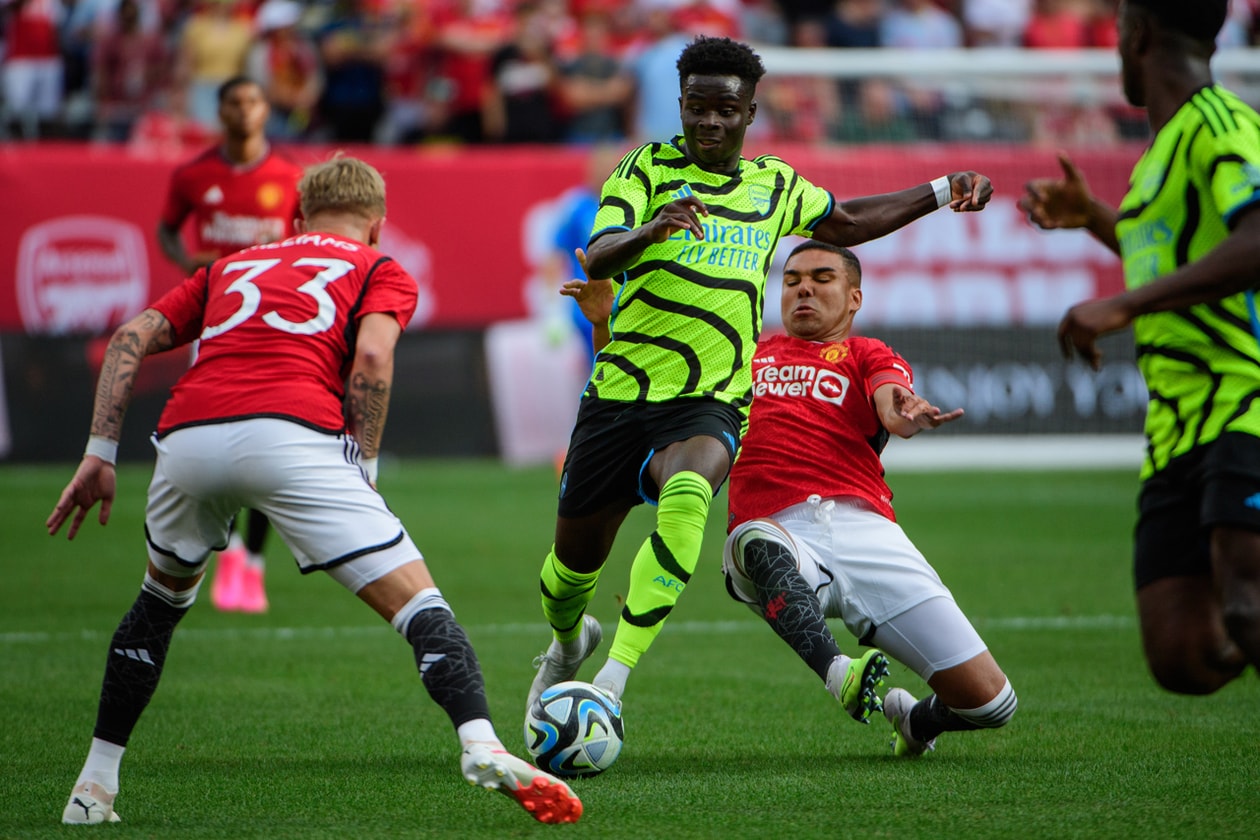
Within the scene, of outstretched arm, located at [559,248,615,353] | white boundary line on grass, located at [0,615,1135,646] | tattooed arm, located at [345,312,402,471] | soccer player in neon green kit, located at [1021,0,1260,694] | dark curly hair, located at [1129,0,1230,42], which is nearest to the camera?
soccer player in neon green kit, located at [1021,0,1260,694]

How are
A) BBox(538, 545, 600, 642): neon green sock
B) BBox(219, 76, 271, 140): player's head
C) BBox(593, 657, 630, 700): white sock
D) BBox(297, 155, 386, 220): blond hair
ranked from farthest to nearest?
BBox(219, 76, 271, 140): player's head < BBox(538, 545, 600, 642): neon green sock < BBox(593, 657, 630, 700): white sock < BBox(297, 155, 386, 220): blond hair

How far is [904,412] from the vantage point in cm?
542

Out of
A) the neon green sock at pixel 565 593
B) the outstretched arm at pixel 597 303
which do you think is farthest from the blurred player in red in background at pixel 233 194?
the neon green sock at pixel 565 593

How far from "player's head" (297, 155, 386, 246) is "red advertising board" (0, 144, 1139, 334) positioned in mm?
11040

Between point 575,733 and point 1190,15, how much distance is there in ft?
9.09

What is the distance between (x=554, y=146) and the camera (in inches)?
712

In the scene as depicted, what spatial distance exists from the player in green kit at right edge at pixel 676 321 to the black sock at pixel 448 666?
125 centimetres

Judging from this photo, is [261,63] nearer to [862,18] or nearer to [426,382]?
[426,382]

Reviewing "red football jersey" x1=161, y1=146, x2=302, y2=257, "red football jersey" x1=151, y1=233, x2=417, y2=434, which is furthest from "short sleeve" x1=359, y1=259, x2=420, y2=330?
"red football jersey" x1=161, y1=146, x2=302, y2=257

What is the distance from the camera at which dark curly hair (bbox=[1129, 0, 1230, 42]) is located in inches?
165

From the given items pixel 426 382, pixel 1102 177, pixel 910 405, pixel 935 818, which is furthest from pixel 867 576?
pixel 1102 177

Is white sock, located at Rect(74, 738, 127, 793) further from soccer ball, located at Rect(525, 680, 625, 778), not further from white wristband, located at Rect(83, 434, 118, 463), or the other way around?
soccer ball, located at Rect(525, 680, 625, 778)

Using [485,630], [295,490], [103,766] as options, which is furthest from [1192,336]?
[485,630]

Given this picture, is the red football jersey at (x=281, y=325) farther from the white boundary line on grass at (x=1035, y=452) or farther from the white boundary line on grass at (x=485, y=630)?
the white boundary line on grass at (x=1035, y=452)
